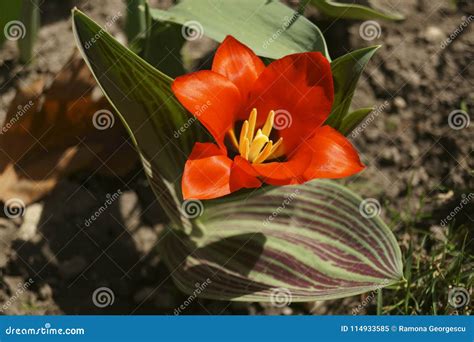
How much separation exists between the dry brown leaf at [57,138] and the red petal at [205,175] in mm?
634

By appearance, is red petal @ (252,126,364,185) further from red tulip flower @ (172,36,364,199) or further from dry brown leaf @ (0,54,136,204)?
dry brown leaf @ (0,54,136,204)

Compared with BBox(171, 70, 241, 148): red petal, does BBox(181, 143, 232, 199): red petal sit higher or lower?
lower

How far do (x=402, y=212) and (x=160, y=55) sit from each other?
0.75 metres

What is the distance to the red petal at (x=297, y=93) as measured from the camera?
120cm

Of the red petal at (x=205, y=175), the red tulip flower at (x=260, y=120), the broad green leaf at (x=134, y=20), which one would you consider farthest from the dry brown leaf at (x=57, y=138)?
the red petal at (x=205, y=175)

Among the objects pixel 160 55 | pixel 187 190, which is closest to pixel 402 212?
pixel 160 55

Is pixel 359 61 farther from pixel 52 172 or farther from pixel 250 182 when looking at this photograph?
pixel 52 172

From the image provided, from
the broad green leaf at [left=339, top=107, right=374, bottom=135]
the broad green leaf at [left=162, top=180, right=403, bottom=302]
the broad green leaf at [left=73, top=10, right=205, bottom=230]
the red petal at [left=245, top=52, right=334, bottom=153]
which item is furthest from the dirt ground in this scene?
the red petal at [left=245, top=52, right=334, bottom=153]

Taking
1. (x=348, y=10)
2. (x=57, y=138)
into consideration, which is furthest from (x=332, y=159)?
(x=57, y=138)

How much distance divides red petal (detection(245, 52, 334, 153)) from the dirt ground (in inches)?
22.8

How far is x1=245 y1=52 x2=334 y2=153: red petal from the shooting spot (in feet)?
3.93

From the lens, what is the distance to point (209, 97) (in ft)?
3.86

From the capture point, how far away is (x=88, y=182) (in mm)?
1766

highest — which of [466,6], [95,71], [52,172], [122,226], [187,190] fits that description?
[466,6]
